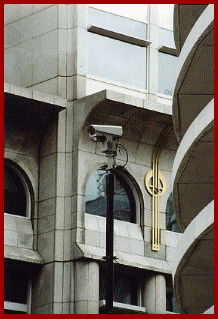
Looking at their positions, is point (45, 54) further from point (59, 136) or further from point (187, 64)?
point (187, 64)

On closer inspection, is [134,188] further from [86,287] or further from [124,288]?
[86,287]

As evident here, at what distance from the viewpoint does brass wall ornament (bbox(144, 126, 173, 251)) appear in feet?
128

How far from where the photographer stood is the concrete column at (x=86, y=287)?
3594 centimetres

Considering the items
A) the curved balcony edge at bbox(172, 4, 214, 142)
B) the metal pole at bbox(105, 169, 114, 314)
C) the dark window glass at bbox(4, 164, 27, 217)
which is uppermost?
the dark window glass at bbox(4, 164, 27, 217)

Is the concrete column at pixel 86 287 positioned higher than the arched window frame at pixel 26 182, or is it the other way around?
the arched window frame at pixel 26 182

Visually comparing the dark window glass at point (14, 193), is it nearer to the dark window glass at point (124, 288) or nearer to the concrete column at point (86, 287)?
the concrete column at point (86, 287)

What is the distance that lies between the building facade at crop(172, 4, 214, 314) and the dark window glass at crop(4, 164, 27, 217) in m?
8.79

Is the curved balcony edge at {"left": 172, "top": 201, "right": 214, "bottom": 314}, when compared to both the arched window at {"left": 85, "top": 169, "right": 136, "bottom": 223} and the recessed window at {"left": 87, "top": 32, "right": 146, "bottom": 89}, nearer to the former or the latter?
the arched window at {"left": 85, "top": 169, "right": 136, "bottom": 223}

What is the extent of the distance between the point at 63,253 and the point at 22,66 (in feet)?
21.2

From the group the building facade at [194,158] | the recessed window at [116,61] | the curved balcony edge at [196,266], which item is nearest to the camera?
the curved balcony edge at [196,266]

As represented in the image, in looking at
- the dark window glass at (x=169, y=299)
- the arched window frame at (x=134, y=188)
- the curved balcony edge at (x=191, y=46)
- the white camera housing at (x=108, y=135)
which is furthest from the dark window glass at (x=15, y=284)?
the white camera housing at (x=108, y=135)

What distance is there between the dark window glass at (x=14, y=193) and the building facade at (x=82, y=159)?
0.10 feet

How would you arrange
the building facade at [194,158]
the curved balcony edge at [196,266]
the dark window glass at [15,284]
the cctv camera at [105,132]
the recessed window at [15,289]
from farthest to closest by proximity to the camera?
the dark window glass at [15,284] < the recessed window at [15,289] < the cctv camera at [105,132] < the building facade at [194,158] < the curved balcony edge at [196,266]

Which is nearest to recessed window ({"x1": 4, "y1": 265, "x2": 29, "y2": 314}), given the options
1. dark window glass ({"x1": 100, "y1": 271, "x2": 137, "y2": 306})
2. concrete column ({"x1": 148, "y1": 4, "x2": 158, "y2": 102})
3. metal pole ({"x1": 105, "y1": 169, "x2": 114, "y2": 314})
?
dark window glass ({"x1": 100, "y1": 271, "x2": 137, "y2": 306})
